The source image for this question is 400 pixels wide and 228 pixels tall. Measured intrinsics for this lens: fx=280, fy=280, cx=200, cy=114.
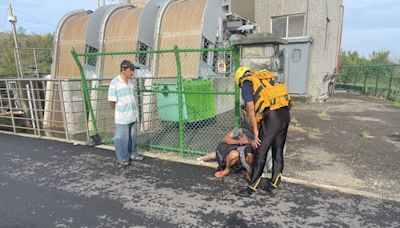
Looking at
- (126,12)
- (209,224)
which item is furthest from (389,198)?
(126,12)

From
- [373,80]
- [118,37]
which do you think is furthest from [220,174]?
[373,80]

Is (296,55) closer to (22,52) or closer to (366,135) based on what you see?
(366,135)

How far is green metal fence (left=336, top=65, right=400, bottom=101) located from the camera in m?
15.1

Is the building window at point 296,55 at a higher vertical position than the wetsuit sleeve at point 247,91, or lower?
higher

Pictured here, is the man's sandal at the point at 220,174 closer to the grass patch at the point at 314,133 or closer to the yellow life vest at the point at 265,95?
the yellow life vest at the point at 265,95

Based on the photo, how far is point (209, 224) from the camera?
312 cm

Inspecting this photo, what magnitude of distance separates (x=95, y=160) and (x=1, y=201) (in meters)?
1.75

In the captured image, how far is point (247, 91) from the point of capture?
3.53m

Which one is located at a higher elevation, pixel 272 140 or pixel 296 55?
pixel 296 55

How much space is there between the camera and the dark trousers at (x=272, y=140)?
3570 millimetres

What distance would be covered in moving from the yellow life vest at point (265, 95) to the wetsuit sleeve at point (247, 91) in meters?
0.04

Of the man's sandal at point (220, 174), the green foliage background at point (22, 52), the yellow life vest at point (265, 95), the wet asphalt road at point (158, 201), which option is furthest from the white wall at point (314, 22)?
the green foliage background at point (22, 52)

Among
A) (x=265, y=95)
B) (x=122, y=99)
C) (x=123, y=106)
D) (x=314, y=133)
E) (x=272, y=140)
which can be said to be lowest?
(x=314, y=133)

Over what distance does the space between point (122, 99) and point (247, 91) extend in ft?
7.70
